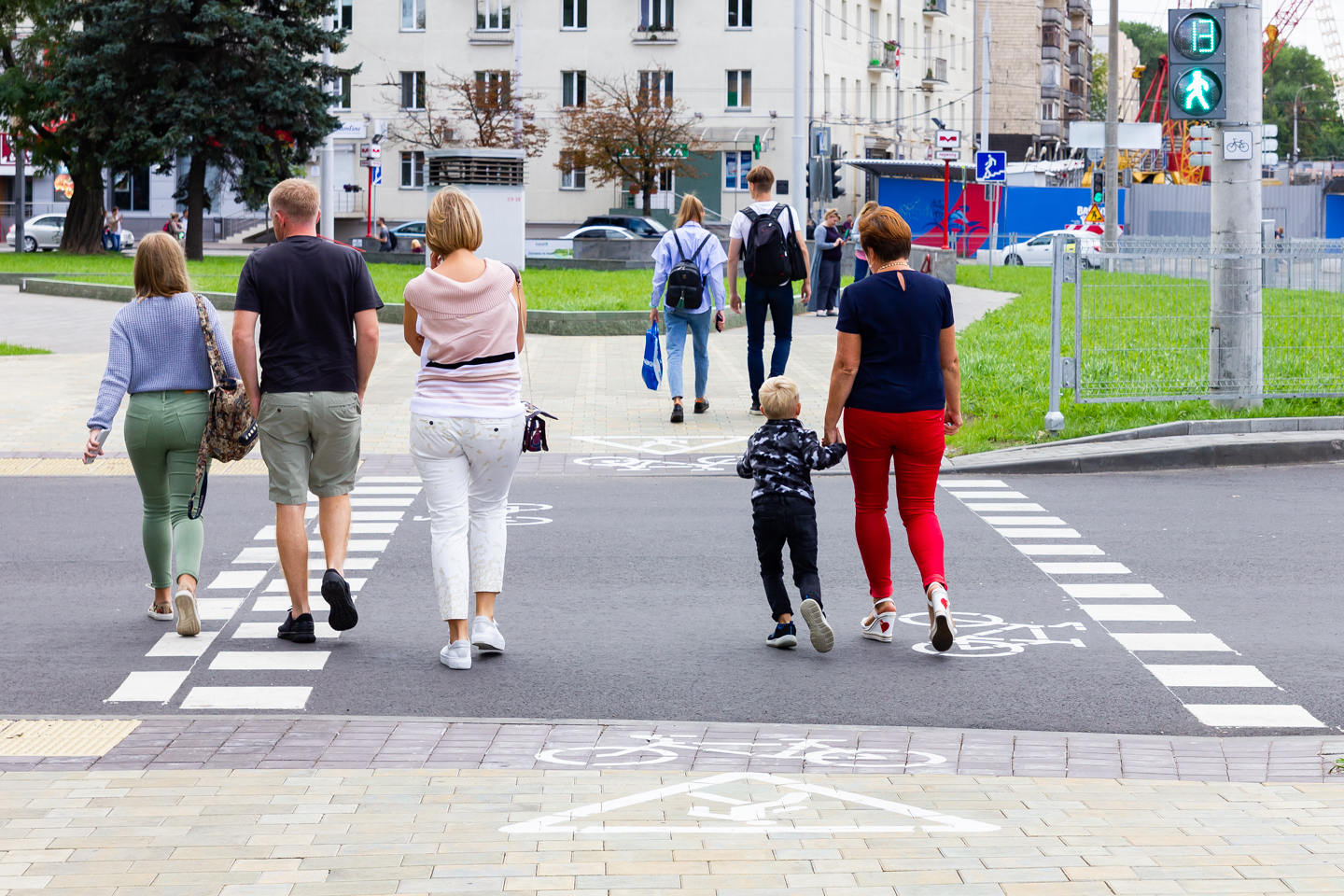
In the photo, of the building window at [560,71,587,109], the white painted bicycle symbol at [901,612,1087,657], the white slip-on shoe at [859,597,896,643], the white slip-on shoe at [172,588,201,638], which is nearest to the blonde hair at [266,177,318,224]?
the white slip-on shoe at [172,588,201,638]

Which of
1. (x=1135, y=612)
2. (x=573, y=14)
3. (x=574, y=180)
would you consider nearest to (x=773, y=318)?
(x=1135, y=612)

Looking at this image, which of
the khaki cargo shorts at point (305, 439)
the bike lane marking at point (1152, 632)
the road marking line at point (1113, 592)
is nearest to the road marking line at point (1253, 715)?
the bike lane marking at point (1152, 632)

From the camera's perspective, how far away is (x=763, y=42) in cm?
6794

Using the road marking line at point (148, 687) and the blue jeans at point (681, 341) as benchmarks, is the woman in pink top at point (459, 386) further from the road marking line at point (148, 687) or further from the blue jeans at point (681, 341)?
the blue jeans at point (681, 341)

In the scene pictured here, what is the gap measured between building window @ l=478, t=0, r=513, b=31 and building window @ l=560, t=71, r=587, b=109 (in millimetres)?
3040

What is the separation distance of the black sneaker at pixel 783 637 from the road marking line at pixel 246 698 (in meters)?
1.95

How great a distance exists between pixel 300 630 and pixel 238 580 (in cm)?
151

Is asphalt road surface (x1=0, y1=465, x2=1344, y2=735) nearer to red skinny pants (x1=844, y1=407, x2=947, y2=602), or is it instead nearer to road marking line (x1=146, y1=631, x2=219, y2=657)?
road marking line (x1=146, y1=631, x2=219, y2=657)

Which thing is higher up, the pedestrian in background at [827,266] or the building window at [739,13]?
the building window at [739,13]

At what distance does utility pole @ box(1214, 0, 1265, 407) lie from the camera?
14.9 m

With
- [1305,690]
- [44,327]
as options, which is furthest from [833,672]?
[44,327]

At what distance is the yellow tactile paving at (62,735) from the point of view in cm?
592

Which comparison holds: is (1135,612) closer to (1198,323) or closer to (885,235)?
(885,235)

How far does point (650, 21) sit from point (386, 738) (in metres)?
64.8
